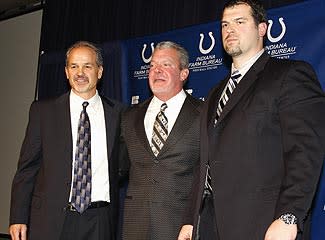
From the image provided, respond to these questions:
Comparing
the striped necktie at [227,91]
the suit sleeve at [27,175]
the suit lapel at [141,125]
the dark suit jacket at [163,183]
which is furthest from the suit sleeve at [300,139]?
the suit sleeve at [27,175]

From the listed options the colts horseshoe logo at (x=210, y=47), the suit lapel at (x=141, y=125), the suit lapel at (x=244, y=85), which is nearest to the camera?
the suit lapel at (x=244, y=85)

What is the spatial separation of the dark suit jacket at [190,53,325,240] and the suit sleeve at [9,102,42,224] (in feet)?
4.13

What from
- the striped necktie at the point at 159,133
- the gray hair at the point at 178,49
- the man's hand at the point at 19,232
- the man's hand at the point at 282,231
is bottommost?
the man's hand at the point at 19,232

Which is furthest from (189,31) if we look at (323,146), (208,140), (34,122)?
(323,146)

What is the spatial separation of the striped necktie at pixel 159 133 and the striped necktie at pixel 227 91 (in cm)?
51

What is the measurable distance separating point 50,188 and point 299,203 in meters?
1.61

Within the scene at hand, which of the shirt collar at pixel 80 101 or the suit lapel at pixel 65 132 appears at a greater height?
Result: the shirt collar at pixel 80 101

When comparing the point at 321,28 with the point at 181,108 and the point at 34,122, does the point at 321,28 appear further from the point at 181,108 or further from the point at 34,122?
the point at 34,122

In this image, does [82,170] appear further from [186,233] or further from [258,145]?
[258,145]

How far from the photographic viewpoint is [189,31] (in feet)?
12.7

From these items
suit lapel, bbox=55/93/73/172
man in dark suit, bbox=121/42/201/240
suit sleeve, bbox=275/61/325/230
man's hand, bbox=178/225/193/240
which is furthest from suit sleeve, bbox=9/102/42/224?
suit sleeve, bbox=275/61/325/230

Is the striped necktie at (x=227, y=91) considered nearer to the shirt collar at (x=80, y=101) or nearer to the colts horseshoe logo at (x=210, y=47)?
the shirt collar at (x=80, y=101)

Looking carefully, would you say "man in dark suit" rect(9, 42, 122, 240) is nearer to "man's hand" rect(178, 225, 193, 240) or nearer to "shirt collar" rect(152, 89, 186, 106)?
"shirt collar" rect(152, 89, 186, 106)

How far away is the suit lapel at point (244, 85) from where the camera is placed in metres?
2.14
